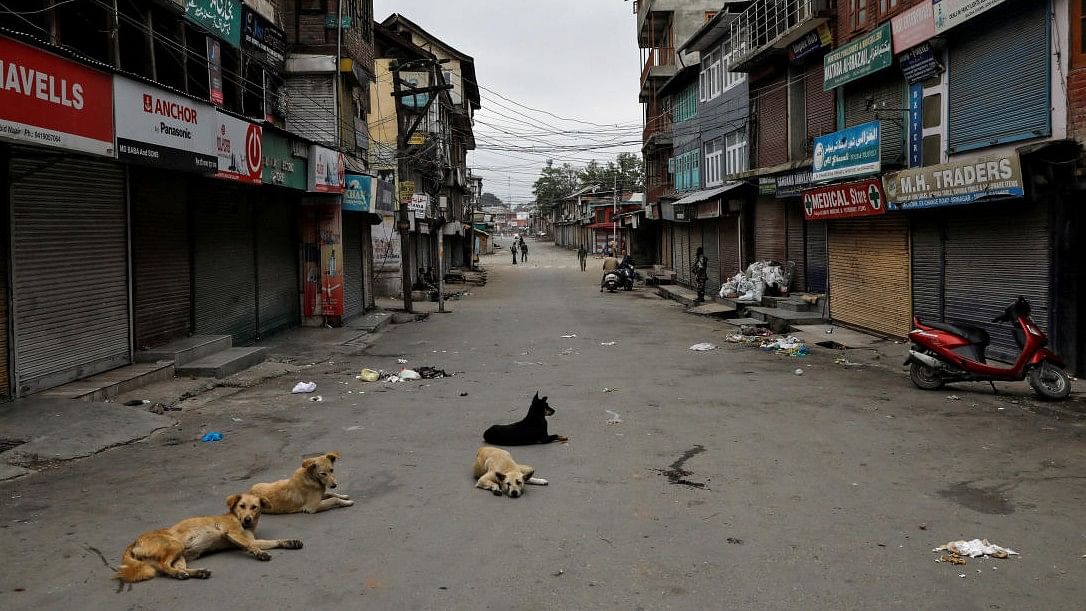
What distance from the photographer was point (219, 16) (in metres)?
16.5

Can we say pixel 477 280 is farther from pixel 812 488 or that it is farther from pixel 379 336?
pixel 812 488

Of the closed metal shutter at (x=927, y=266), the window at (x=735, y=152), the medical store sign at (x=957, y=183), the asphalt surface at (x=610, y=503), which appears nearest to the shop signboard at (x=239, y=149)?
the asphalt surface at (x=610, y=503)

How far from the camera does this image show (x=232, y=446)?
8805 millimetres

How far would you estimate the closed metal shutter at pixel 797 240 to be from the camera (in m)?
22.8

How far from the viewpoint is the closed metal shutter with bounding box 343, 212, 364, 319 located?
23.4m

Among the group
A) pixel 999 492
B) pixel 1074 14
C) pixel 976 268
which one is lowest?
pixel 999 492

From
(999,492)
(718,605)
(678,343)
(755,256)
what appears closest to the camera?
(718,605)

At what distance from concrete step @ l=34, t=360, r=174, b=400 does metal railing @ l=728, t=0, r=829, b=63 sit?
16.0 metres

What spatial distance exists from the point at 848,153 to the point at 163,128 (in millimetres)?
13237

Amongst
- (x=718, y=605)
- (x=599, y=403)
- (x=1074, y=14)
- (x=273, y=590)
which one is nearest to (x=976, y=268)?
(x=1074, y=14)

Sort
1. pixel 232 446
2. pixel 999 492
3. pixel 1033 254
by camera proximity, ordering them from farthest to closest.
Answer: pixel 1033 254 < pixel 232 446 < pixel 999 492

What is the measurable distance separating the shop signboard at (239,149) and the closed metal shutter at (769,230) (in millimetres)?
14951

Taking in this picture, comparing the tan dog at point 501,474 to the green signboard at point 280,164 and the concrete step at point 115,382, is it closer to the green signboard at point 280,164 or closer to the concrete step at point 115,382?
the concrete step at point 115,382

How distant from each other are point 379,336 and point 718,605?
55.4ft
